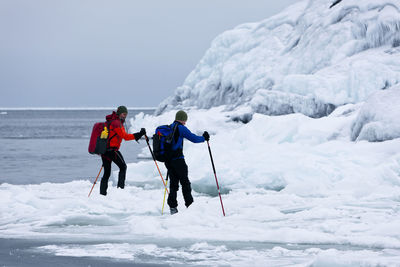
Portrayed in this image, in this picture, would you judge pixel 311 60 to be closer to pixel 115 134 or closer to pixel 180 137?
pixel 115 134

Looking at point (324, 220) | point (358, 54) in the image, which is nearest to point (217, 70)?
point (358, 54)

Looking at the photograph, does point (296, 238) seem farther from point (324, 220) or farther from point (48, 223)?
point (48, 223)

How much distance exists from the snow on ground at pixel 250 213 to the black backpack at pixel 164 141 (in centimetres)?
85

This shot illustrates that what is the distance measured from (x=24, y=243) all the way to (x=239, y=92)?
34725mm

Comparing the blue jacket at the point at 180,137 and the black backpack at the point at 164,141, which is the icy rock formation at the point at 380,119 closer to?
the blue jacket at the point at 180,137

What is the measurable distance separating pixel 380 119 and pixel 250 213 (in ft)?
22.0

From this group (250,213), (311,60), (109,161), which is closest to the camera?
(250,213)

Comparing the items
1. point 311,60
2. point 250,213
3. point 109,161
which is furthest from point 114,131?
point 311,60

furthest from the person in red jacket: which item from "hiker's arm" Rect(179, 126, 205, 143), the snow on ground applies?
"hiker's arm" Rect(179, 126, 205, 143)

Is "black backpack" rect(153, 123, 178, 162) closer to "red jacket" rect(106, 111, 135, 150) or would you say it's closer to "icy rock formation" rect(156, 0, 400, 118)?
"red jacket" rect(106, 111, 135, 150)

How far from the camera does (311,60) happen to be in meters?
32.8

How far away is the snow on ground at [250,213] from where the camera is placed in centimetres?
554

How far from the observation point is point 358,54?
29.1 metres

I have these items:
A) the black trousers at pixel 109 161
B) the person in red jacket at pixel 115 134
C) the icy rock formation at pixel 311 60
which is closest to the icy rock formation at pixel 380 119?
the black trousers at pixel 109 161
